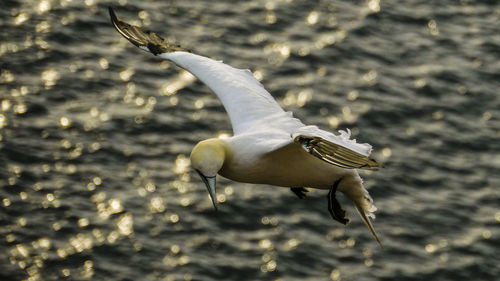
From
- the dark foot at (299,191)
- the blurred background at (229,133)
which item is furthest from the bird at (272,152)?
the blurred background at (229,133)

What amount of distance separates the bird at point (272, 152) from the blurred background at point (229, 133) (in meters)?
11.4

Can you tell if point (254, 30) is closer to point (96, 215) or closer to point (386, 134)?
point (386, 134)

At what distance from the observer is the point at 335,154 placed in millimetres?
9875

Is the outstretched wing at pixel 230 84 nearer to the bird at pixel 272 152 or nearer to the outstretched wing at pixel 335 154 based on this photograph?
the bird at pixel 272 152

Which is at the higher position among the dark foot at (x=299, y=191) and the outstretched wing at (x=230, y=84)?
the outstretched wing at (x=230, y=84)

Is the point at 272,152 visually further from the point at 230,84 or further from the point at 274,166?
the point at 230,84

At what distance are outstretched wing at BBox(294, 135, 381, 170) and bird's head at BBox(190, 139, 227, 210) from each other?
37.1 inches

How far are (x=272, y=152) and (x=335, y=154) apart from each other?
1348 millimetres

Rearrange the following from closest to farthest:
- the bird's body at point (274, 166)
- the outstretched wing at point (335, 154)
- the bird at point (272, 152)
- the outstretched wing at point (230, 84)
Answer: the outstretched wing at point (335, 154) < the bird at point (272, 152) < the bird's body at point (274, 166) < the outstretched wing at point (230, 84)

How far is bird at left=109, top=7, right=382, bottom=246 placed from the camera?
10.3m

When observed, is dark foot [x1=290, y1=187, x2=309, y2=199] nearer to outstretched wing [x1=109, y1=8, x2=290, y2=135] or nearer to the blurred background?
outstretched wing [x1=109, y1=8, x2=290, y2=135]

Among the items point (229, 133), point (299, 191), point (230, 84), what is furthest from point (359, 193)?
point (229, 133)

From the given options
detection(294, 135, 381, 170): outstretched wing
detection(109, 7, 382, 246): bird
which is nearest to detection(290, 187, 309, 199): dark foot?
detection(109, 7, 382, 246): bird

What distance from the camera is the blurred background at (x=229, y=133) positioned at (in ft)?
79.1
